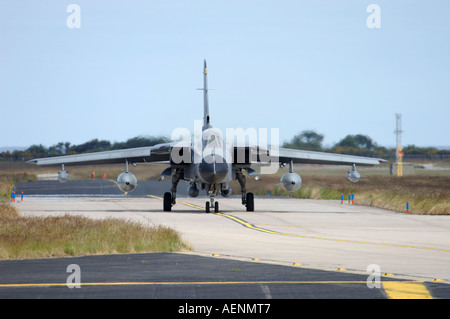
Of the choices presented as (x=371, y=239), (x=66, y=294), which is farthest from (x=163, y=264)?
(x=371, y=239)

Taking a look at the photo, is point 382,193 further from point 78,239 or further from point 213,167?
point 78,239

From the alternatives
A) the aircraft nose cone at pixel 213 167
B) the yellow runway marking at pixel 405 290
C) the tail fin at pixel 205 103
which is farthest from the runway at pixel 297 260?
the tail fin at pixel 205 103

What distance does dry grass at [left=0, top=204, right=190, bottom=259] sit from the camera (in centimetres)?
1647

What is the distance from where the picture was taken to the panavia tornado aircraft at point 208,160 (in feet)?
93.5

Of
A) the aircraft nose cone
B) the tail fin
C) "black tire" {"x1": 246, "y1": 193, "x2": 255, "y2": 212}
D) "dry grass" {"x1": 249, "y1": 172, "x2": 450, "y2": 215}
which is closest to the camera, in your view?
the aircraft nose cone

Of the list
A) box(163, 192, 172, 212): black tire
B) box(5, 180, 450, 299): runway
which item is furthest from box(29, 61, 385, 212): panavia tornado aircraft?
box(5, 180, 450, 299): runway

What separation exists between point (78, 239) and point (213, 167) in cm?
1074

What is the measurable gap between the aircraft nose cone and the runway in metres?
1.69

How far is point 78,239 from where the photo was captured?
17.8 meters

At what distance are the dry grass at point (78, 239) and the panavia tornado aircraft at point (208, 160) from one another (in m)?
8.39

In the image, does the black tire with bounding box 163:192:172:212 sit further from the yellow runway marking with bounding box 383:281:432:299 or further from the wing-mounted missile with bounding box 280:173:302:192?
the yellow runway marking with bounding box 383:281:432:299

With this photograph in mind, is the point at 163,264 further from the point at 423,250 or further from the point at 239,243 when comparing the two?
the point at 423,250

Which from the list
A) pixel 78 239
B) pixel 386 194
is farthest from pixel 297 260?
pixel 386 194

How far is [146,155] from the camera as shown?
32.9 m
